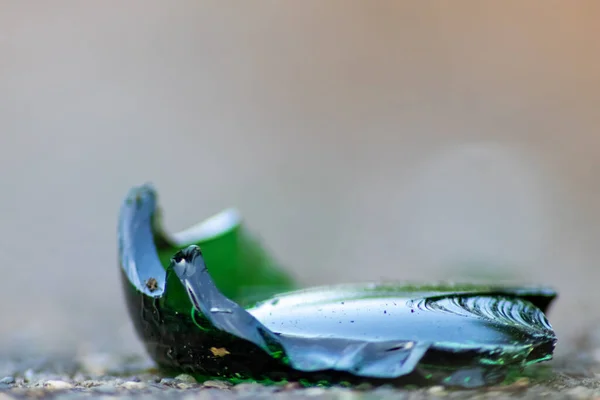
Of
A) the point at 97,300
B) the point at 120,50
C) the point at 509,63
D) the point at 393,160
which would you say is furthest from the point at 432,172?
the point at 120,50

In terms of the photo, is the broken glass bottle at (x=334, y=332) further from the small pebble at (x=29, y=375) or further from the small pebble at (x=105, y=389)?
the small pebble at (x=29, y=375)

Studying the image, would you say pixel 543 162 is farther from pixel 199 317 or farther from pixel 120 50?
pixel 199 317

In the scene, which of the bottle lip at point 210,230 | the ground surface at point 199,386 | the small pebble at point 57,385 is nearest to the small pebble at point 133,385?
the ground surface at point 199,386

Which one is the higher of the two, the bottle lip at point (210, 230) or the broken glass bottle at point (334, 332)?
the bottle lip at point (210, 230)

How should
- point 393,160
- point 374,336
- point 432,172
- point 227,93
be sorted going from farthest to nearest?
point 227,93 → point 393,160 → point 432,172 → point 374,336

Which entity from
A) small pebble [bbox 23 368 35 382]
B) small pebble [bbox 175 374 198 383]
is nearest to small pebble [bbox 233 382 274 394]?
small pebble [bbox 175 374 198 383]

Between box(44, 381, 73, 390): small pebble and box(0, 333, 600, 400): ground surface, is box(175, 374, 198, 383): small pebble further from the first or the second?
box(44, 381, 73, 390): small pebble
